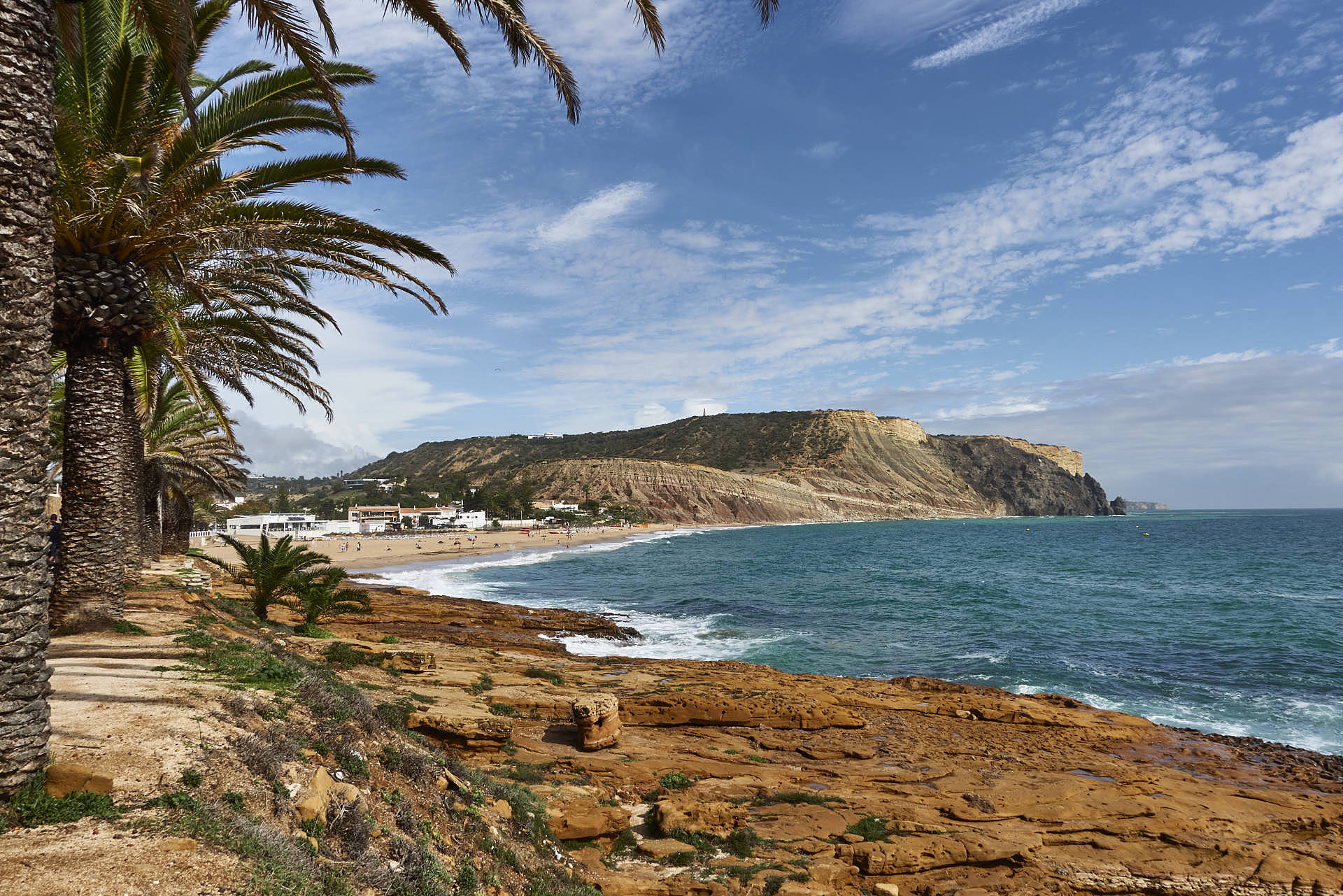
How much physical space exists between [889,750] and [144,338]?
1378 cm

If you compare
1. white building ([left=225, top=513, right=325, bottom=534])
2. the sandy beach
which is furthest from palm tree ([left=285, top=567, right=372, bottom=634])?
white building ([left=225, top=513, right=325, bottom=534])

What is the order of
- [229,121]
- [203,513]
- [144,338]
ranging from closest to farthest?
1. [229,121]
2. [144,338]
3. [203,513]

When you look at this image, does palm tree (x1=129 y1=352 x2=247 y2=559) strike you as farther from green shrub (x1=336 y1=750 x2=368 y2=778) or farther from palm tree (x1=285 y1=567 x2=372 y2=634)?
green shrub (x1=336 y1=750 x2=368 y2=778)

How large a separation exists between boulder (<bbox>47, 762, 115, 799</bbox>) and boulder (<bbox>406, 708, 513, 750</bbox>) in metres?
5.30

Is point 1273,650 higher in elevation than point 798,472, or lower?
lower

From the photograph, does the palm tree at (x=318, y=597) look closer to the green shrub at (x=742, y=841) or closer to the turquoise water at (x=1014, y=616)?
the turquoise water at (x=1014, y=616)

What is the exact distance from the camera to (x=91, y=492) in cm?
960

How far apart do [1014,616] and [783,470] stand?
387 feet

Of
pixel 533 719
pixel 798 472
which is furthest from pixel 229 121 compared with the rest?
pixel 798 472

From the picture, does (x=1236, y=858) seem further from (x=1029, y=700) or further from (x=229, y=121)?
(x=229, y=121)

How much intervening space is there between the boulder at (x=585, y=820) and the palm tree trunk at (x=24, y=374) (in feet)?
16.2

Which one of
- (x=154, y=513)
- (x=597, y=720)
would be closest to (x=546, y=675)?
(x=597, y=720)

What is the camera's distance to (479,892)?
5445 millimetres

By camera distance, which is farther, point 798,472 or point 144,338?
point 798,472
